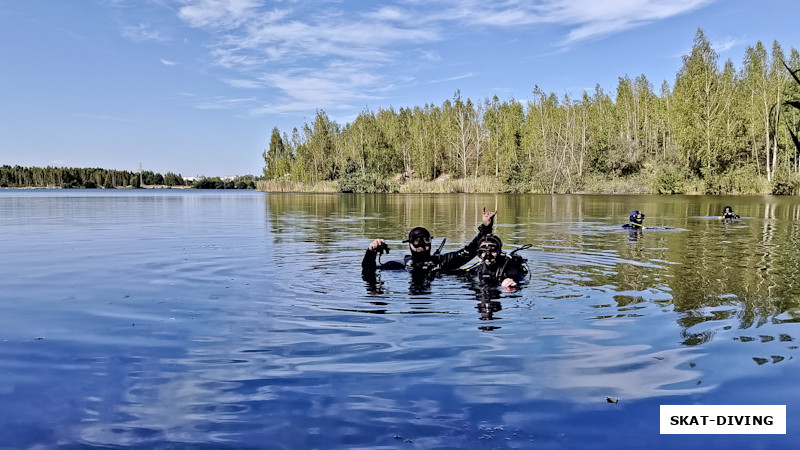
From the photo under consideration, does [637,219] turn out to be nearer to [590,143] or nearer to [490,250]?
[490,250]

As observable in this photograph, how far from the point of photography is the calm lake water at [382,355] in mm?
4715

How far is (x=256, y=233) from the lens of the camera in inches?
969

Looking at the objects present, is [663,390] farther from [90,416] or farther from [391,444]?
[90,416]

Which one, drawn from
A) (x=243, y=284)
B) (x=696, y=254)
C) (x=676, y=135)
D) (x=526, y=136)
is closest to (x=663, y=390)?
(x=243, y=284)

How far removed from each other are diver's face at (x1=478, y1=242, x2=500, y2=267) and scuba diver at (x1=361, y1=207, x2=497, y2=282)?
0.84 meters

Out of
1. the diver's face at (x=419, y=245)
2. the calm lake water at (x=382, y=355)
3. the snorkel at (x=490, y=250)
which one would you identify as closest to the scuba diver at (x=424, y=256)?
the diver's face at (x=419, y=245)

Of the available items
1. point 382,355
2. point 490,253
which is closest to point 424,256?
point 490,253

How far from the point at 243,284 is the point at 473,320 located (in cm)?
566

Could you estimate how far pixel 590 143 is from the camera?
98.2m

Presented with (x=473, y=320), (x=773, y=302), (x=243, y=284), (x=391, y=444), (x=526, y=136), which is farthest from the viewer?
(x=526, y=136)

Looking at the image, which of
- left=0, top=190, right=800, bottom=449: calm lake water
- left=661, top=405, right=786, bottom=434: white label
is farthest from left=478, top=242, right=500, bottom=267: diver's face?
left=661, top=405, right=786, bottom=434: white label

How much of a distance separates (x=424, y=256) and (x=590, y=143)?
93079mm

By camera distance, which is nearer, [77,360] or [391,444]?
[391,444]

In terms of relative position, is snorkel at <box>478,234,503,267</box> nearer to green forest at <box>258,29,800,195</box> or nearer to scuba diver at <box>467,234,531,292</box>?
scuba diver at <box>467,234,531,292</box>
